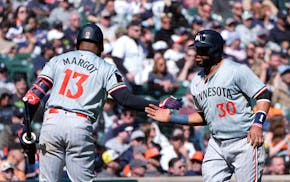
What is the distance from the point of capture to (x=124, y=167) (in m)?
11.2

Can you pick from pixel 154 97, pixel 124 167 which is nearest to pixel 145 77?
pixel 154 97

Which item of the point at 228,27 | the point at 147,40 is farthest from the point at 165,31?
the point at 228,27

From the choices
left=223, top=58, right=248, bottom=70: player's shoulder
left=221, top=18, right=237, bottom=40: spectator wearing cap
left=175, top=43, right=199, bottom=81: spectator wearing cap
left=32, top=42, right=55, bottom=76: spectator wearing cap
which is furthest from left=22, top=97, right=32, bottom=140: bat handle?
left=221, top=18, right=237, bottom=40: spectator wearing cap

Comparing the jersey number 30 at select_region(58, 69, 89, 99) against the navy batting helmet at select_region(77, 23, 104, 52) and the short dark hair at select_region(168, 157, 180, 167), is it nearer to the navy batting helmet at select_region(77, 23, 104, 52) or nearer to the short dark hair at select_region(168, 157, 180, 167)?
the navy batting helmet at select_region(77, 23, 104, 52)

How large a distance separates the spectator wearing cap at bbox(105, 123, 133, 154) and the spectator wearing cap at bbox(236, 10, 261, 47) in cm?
284

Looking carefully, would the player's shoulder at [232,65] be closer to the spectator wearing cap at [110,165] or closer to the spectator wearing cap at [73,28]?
the spectator wearing cap at [110,165]

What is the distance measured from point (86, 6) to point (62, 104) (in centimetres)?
695

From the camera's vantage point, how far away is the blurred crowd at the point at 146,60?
446 inches

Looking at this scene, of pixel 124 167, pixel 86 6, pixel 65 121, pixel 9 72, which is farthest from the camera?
pixel 86 6

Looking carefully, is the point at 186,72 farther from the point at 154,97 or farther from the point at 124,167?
the point at 124,167

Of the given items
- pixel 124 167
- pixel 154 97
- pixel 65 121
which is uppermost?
pixel 65 121

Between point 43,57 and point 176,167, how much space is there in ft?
9.70

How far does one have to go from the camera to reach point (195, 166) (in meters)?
11.2

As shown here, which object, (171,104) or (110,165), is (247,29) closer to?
(110,165)
